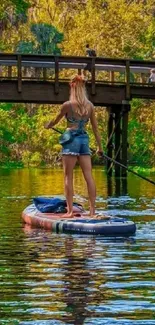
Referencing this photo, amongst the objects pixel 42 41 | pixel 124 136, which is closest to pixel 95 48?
pixel 42 41

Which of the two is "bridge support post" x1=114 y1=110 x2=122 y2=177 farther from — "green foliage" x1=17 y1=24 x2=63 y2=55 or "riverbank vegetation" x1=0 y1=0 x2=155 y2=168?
"green foliage" x1=17 y1=24 x2=63 y2=55

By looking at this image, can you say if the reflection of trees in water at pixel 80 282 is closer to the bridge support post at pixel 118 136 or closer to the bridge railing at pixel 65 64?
the bridge railing at pixel 65 64

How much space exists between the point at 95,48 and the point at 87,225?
46.5m

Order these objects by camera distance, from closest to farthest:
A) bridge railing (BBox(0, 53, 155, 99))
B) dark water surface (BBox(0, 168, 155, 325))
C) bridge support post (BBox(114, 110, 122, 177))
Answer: dark water surface (BBox(0, 168, 155, 325)), bridge railing (BBox(0, 53, 155, 99)), bridge support post (BBox(114, 110, 122, 177))

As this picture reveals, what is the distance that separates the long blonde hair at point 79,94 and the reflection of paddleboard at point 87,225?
1366 mm

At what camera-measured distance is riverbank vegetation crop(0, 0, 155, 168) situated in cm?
6022

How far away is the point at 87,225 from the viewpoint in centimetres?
1382

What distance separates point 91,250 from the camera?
12.2 m

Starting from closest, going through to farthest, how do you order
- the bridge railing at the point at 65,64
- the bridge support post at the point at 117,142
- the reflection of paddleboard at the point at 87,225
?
the reflection of paddleboard at the point at 87,225
the bridge railing at the point at 65,64
the bridge support post at the point at 117,142

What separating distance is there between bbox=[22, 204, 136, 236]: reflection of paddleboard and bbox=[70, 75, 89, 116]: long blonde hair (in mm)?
1366

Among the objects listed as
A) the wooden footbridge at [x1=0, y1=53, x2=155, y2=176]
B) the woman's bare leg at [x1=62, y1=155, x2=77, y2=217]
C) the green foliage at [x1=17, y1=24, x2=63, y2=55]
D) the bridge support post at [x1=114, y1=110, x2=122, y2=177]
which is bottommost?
the bridge support post at [x1=114, y1=110, x2=122, y2=177]

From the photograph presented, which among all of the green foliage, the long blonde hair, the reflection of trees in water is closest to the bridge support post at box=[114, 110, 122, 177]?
the long blonde hair

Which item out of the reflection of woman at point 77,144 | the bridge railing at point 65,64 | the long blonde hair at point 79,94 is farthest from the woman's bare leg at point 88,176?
the bridge railing at point 65,64

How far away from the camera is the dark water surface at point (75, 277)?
8062 mm
